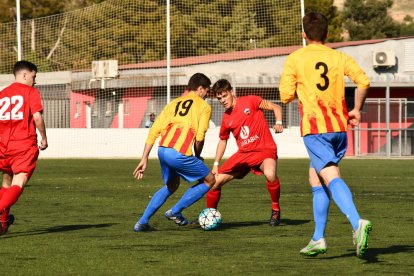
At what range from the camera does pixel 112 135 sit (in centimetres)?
3541

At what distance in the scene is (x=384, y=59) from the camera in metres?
39.9

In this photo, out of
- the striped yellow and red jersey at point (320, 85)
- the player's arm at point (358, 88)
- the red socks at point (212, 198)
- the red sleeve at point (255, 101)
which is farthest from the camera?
the red sleeve at point (255, 101)

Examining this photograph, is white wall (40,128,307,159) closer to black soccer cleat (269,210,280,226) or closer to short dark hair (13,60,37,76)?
black soccer cleat (269,210,280,226)

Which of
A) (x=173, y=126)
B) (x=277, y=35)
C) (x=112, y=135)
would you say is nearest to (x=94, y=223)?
(x=173, y=126)

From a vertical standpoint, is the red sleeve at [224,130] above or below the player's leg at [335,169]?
above

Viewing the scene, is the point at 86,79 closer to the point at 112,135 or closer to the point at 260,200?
the point at 112,135

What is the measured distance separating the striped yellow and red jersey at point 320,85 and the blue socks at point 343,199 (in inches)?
18.2

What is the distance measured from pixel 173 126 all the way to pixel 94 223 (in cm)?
178

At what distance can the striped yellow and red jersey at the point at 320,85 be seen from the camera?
29.0 feet

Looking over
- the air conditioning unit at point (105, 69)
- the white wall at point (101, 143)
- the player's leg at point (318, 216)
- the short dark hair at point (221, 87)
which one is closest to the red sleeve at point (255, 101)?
the short dark hair at point (221, 87)

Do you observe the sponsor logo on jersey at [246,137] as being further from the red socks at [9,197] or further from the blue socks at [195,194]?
the red socks at [9,197]

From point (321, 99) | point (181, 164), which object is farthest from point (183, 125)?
point (321, 99)

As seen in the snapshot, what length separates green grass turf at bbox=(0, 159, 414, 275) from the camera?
8.54 metres

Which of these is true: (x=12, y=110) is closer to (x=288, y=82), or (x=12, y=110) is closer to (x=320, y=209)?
(x=288, y=82)
